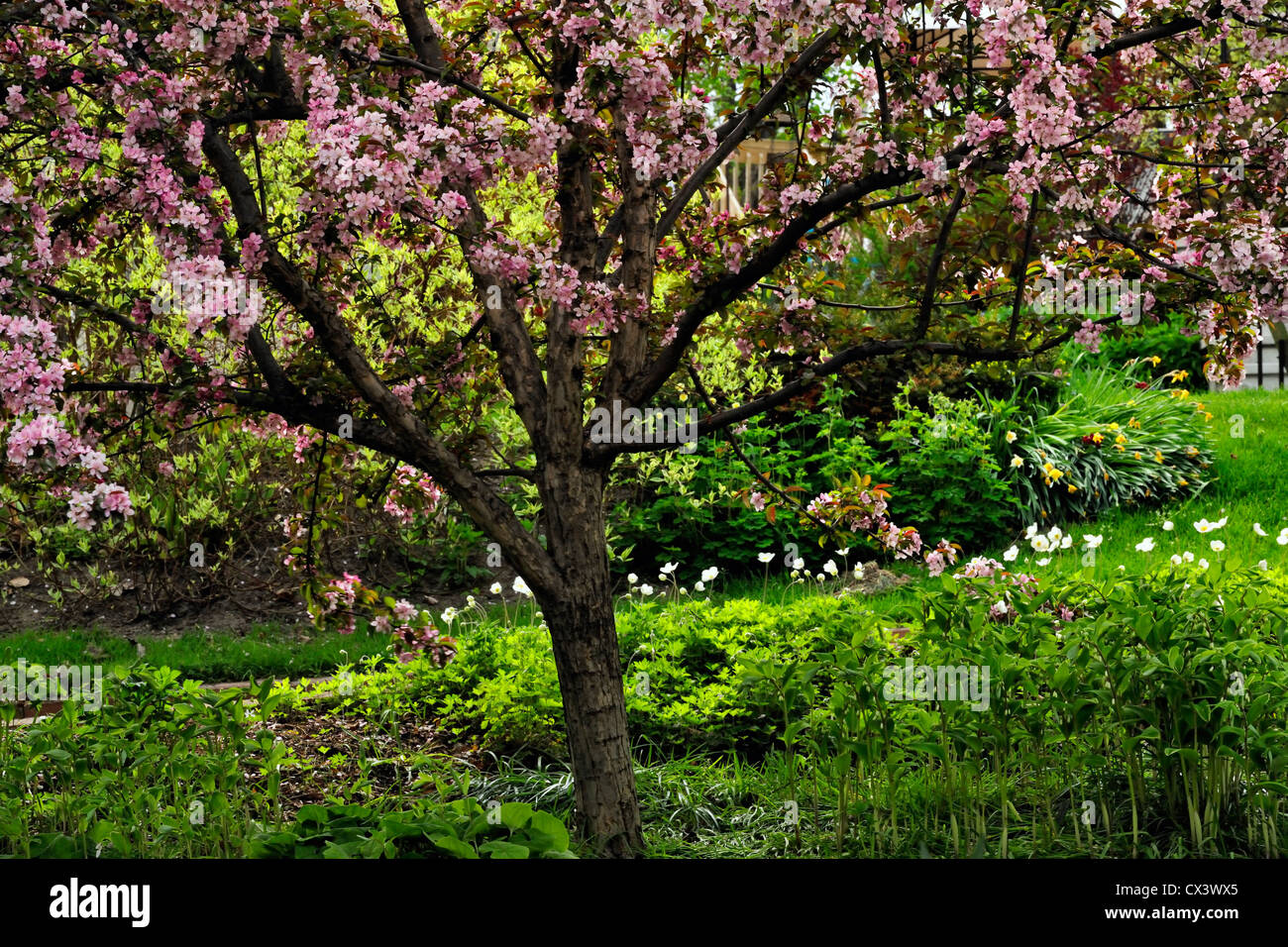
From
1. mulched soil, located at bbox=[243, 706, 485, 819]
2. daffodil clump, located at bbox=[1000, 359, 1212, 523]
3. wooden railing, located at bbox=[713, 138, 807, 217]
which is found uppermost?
wooden railing, located at bbox=[713, 138, 807, 217]

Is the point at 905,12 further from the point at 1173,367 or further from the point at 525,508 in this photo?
the point at 1173,367

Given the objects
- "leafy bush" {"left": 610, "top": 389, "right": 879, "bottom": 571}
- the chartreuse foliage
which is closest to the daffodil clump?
"leafy bush" {"left": 610, "top": 389, "right": 879, "bottom": 571}

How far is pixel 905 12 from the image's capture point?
10.4 ft

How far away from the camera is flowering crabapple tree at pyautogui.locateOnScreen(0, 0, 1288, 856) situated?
2936 mm

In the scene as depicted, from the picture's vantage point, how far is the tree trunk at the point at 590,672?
11.0 feet

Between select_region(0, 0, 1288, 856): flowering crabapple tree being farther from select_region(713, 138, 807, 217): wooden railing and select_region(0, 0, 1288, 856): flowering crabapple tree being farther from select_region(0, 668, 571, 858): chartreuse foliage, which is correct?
select_region(713, 138, 807, 217): wooden railing

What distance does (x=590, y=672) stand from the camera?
3.34 m

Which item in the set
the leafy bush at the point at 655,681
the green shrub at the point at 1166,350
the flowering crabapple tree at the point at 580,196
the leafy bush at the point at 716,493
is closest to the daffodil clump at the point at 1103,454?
the leafy bush at the point at 716,493

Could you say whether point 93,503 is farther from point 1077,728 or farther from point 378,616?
point 1077,728

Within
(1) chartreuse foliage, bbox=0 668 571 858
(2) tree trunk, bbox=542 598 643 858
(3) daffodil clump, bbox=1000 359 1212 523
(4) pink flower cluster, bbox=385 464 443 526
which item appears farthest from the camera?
(3) daffodil clump, bbox=1000 359 1212 523

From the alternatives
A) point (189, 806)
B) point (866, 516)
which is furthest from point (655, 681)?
point (189, 806)

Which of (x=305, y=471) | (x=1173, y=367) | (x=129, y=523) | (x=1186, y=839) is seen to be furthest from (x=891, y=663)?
(x=1173, y=367)

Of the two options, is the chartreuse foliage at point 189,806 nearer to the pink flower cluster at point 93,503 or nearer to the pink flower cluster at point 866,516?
the pink flower cluster at point 93,503

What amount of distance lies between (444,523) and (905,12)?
5.02 metres
